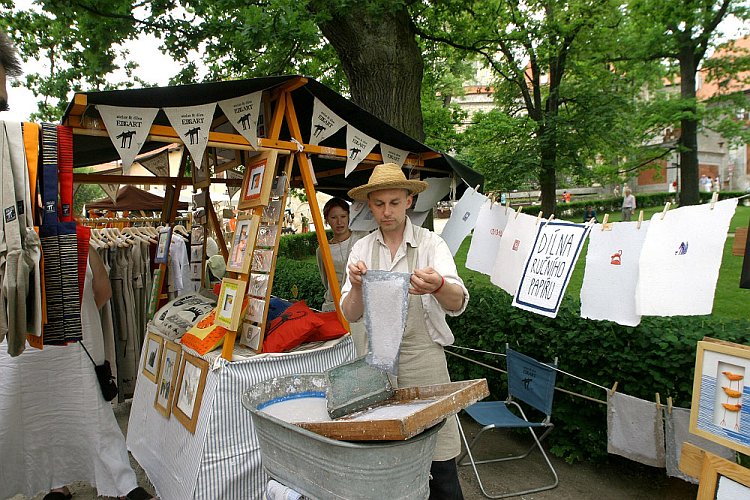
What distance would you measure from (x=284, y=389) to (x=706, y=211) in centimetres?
224

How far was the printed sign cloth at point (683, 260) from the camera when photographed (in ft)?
7.72

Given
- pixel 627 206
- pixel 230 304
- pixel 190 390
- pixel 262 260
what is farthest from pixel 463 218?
pixel 627 206

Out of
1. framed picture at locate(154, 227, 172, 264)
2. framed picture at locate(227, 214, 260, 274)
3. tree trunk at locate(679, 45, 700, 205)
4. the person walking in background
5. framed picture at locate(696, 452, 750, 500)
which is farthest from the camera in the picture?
the person walking in background

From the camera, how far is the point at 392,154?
11.9ft

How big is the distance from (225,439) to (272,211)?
131 centimetres

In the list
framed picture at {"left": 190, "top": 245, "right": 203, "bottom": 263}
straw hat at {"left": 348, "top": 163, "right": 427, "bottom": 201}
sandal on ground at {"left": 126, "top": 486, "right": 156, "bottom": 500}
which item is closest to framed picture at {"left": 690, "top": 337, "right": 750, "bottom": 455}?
straw hat at {"left": 348, "top": 163, "right": 427, "bottom": 201}

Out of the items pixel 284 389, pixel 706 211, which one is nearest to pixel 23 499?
pixel 284 389

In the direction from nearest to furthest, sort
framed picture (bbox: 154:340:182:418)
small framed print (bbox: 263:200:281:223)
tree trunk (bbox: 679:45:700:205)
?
1. small framed print (bbox: 263:200:281:223)
2. framed picture (bbox: 154:340:182:418)
3. tree trunk (bbox: 679:45:700:205)

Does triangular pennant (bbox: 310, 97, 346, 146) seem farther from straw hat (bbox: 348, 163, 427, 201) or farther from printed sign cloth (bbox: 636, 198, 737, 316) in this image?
printed sign cloth (bbox: 636, 198, 737, 316)

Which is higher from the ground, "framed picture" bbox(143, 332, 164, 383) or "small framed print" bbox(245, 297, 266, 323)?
"small framed print" bbox(245, 297, 266, 323)

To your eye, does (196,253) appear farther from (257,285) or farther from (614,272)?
(614,272)

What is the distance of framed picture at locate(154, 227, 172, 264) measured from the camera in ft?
14.0

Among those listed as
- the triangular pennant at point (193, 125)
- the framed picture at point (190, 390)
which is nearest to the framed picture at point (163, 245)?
the framed picture at point (190, 390)

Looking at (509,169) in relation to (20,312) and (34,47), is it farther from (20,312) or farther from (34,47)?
(20,312)
